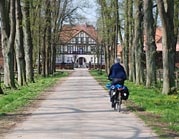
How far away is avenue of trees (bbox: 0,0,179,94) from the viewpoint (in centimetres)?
2180

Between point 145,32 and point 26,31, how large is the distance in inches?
467

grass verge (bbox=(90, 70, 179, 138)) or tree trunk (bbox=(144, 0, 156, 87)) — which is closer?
grass verge (bbox=(90, 70, 179, 138))

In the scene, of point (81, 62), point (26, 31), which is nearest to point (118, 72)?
point (26, 31)

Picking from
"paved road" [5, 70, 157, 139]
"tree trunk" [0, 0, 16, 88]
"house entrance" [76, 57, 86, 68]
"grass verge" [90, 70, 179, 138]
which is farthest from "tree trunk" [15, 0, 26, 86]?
"house entrance" [76, 57, 86, 68]

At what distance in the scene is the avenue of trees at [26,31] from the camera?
25938 millimetres

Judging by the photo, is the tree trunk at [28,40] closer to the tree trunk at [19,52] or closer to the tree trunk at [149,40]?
the tree trunk at [19,52]

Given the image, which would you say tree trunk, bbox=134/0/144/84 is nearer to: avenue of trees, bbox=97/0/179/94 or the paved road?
avenue of trees, bbox=97/0/179/94

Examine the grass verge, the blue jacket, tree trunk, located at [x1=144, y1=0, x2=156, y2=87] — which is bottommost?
the grass verge

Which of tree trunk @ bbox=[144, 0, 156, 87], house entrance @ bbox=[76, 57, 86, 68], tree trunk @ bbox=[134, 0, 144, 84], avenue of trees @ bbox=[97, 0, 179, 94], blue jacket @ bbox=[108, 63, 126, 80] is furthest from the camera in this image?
house entrance @ bbox=[76, 57, 86, 68]

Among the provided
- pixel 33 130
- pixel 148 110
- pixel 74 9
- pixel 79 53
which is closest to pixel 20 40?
pixel 148 110

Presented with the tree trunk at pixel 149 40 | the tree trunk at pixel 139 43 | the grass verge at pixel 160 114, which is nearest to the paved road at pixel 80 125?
the grass verge at pixel 160 114

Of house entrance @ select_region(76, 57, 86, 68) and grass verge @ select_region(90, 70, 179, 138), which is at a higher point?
house entrance @ select_region(76, 57, 86, 68)

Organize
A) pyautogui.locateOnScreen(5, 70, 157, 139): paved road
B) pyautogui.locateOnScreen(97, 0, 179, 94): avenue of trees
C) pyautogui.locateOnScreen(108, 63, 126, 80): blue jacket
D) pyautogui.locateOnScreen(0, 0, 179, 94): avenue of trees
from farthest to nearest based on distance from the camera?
pyautogui.locateOnScreen(0, 0, 179, 94): avenue of trees < pyautogui.locateOnScreen(97, 0, 179, 94): avenue of trees < pyautogui.locateOnScreen(108, 63, 126, 80): blue jacket < pyautogui.locateOnScreen(5, 70, 157, 139): paved road

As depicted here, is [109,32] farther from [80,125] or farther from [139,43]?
[80,125]
